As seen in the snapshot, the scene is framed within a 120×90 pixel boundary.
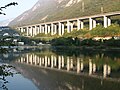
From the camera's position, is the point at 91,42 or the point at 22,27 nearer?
the point at 91,42

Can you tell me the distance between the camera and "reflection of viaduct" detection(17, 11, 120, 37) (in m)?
68.8

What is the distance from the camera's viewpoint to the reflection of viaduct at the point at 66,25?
6881cm

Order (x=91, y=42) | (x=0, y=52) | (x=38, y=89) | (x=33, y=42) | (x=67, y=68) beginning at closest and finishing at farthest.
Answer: (x=0, y=52) < (x=38, y=89) < (x=67, y=68) < (x=91, y=42) < (x=33, y=42)

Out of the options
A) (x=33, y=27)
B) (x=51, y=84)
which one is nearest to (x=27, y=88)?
(x=51, y=84)

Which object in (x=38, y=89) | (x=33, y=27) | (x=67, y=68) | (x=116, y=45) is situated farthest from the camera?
(x=33, y=27)

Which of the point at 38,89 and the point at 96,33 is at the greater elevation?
the point at 96,33

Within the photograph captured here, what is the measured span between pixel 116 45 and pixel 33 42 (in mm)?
35311

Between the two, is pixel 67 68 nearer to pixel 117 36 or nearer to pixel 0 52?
pixel 0 52

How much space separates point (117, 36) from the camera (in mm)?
55438

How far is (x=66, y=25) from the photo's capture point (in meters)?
91.2

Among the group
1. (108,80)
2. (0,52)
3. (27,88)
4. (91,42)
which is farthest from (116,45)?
(0,52)

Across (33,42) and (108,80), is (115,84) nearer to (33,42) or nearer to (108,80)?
(108,80)

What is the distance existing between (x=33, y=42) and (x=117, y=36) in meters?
29.0

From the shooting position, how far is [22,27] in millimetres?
110562
